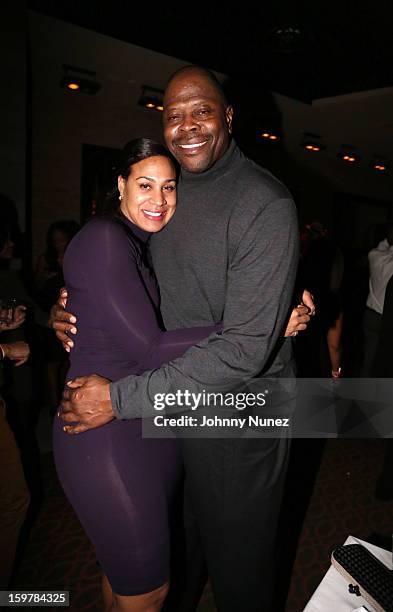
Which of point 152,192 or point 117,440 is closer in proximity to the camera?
point 117,440

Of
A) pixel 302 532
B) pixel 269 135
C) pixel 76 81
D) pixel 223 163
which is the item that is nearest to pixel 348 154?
pixel 269 135

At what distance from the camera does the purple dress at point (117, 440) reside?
52.2 inches

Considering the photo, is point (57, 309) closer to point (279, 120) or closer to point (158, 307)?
point (158, 307)

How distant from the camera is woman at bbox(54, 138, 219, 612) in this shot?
1.33m

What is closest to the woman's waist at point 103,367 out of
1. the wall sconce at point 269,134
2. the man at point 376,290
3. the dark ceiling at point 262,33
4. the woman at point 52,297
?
the woman at point 52,297

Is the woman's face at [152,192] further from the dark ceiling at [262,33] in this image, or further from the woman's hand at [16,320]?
the dark ceiling at [262,33]

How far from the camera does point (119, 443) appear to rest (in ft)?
4.42

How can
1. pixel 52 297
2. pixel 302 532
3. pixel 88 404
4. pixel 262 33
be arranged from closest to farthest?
pixel 88 404
pixel 302 532
pixel 52 297
pixel 262 33

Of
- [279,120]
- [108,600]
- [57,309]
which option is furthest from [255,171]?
[279,120]

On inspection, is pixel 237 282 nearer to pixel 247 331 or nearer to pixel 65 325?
pixel 247 331

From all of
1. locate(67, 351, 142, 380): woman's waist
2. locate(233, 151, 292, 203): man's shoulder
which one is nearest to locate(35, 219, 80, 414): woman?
locate(67, 351, 142, 380): woman's waist

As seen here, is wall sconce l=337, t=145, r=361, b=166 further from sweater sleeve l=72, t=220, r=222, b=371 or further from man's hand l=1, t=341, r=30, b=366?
sweater sleeve l=72, t=220, r=222, b=371

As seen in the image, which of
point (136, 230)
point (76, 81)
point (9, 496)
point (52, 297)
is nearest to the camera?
point (136, 230)

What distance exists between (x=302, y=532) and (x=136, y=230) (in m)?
2.08
